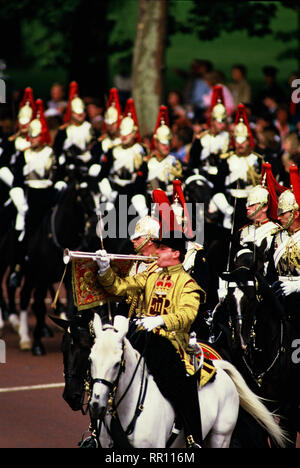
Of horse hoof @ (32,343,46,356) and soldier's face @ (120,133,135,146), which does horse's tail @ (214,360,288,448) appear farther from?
soldier's face @ (120,133,135,146)

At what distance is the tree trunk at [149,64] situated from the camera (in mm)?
20469

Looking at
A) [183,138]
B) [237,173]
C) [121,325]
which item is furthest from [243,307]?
[183,138]

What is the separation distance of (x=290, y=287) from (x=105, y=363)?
2816 mm

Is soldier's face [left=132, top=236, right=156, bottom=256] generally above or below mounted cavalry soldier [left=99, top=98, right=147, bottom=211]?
below

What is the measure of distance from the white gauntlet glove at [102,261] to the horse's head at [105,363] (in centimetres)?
45

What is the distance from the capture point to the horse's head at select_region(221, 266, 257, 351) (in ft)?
28.6

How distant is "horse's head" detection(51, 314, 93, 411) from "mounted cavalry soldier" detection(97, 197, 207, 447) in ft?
1.56

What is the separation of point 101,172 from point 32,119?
113 centimetres

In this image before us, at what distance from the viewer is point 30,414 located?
1053 cm

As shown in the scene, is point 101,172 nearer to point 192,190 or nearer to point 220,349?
point 192,190

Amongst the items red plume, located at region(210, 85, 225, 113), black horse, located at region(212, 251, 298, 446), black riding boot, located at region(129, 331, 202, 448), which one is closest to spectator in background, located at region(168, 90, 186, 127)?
red plume, located at region(210, 85, 225, 113)

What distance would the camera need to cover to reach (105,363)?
6.82 meters

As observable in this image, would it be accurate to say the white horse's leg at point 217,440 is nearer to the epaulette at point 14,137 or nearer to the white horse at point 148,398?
the white horse at point 148,398

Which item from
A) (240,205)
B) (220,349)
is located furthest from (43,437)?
(240,205)
